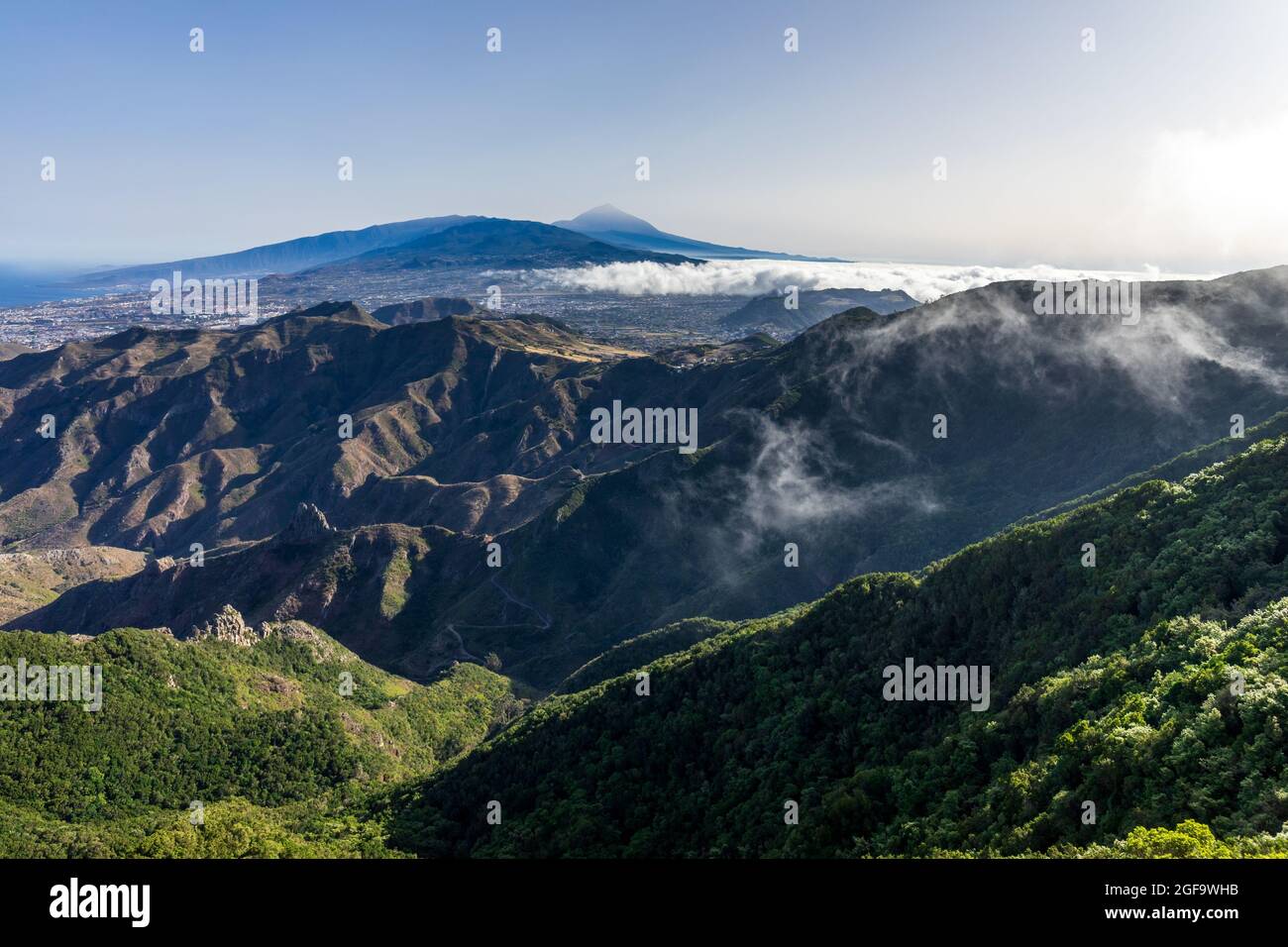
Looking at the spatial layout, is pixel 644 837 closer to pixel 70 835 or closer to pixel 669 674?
pixel 669 674

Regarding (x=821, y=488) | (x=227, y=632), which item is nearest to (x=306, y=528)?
(x=227, y=632)

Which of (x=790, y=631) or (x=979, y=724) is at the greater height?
(x=979, y=724)

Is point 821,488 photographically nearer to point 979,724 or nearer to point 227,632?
point 227,632

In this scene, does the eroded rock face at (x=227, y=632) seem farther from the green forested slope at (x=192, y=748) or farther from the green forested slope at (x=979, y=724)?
the green forested slope at (x=979, y=724)

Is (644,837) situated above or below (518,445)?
below

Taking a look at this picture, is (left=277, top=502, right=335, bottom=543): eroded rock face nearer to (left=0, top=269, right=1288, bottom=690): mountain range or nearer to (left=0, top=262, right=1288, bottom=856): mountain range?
(left=0, top=262, right=1288, bottom=856): mountain range

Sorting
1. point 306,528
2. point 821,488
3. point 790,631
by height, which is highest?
point 821,488
